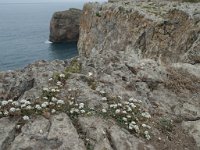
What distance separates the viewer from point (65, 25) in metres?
112

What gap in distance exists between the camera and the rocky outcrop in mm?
111700

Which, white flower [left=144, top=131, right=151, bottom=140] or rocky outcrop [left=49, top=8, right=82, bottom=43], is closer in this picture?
white flower [left=144, top=131, right=151, bottom=140]

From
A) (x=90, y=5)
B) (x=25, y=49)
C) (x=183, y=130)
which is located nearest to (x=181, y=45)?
(x=183, y=130)

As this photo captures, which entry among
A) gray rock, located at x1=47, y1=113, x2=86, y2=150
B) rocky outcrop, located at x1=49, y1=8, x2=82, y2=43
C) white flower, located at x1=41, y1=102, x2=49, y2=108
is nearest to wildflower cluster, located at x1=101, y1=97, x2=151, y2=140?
gray rock, located at x1=47, y1=113, x2=86, y2=150

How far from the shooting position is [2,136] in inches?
479

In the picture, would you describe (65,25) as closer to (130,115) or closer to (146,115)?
(146,115)

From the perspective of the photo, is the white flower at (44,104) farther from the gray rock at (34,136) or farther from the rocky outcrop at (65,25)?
the rocky outcrop at (65,25)

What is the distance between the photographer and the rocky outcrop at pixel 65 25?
11170cm

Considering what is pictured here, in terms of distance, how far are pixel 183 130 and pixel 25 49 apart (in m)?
94.1

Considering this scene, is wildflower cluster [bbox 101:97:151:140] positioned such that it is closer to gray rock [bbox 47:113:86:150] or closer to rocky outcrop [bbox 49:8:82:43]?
gray rock [bbox 47:113:86:150]

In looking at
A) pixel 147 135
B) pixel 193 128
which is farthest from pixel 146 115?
pixel 193 128

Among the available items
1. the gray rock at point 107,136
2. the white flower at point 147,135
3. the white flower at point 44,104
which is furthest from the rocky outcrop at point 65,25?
the white flower at point 147,135

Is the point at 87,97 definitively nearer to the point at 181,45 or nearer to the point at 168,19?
the point at 181,45

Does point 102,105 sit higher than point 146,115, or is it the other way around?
point 102,105
